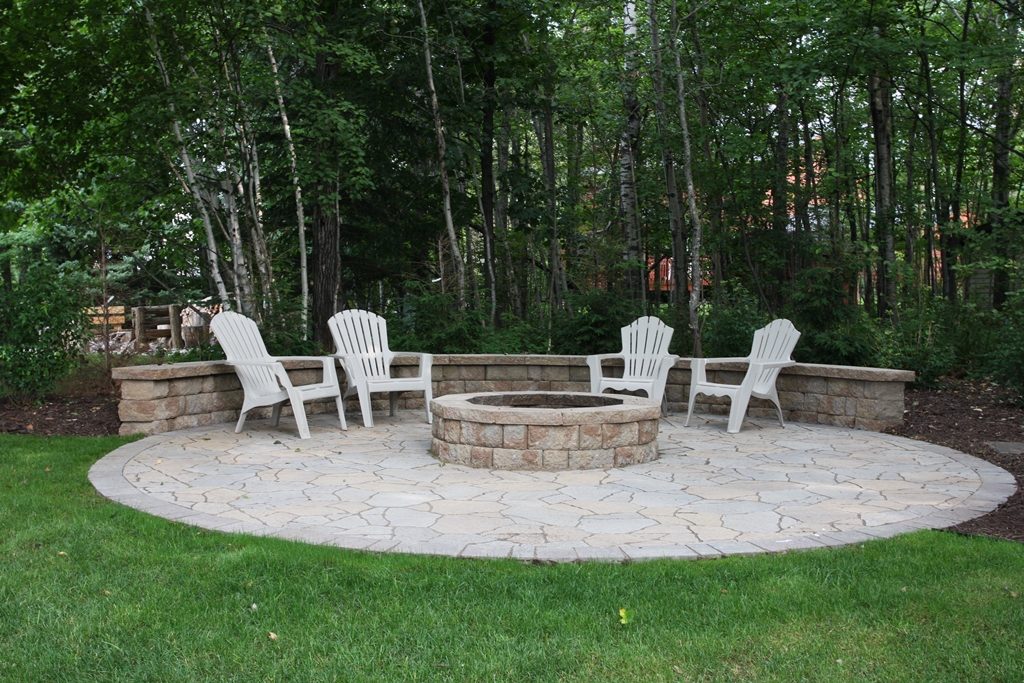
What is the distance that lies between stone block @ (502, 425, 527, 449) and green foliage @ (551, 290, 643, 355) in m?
3.37

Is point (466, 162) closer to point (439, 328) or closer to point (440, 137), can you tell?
point (440, 137)

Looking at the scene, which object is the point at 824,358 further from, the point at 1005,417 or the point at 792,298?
the point at 1005,417

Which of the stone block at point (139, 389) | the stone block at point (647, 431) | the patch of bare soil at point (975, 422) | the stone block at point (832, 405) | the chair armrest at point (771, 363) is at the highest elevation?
the stone block at point (139, 389)

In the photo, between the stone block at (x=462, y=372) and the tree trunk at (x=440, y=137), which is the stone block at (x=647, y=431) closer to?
the stone block at (x=462, y=372)

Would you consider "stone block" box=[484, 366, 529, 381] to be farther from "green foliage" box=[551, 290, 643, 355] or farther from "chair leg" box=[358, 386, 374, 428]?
"chair leg" box=[358, 386, 374, 428]

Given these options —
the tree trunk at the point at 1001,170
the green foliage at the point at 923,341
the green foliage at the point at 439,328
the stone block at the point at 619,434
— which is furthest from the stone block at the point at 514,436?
the tree trunk at the point at 1001,170

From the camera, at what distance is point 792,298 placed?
26.1 ft

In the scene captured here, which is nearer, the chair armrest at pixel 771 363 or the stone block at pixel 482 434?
the stone block at pixel 482 434

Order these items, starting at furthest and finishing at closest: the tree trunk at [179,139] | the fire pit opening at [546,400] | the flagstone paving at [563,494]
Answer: the tree trunk at [179,139] → the fire pit opening at [546,400] → the flagstone paving at [563,494]

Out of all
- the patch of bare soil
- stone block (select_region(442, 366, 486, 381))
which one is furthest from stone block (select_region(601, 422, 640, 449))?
stone block (select_region(442, 366, 486, 381))

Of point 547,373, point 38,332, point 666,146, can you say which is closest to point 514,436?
point 547,373

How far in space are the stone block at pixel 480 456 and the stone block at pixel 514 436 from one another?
0.36 feet

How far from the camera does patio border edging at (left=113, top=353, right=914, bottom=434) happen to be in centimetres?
622

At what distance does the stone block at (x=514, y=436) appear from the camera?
5.14 meters
